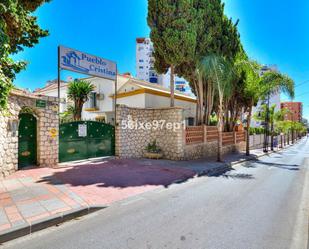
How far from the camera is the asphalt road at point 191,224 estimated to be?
10.4 feet

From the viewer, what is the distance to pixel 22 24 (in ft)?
17.8

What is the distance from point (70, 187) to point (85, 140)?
→ 14.4ft

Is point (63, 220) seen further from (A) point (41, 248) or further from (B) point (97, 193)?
(B) point (97, 193)

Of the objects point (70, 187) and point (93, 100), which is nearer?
point (70, 187)

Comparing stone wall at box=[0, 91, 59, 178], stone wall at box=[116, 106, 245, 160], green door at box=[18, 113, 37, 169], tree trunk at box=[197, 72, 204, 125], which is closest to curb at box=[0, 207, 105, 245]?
stone wall at box=[0, 91, 59, 178]

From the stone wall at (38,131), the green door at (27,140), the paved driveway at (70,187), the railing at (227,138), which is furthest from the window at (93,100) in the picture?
the railing at (227,138)

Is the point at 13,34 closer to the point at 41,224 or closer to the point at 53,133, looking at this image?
the point at 53,133

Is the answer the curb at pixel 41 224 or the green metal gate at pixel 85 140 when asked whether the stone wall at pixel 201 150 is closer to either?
the green metal gate at pixel 85 140

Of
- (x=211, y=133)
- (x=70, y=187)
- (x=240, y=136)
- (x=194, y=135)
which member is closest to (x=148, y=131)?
(x=194, y=135)

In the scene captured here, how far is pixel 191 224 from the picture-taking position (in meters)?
3.80

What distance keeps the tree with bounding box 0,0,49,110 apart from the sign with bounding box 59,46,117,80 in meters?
2.12

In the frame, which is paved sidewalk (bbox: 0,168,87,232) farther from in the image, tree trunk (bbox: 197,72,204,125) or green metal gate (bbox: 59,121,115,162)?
tree trunk (bbox: 197,72,204,125)

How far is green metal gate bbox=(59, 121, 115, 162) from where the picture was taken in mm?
8998

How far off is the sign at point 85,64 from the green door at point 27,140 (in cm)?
297
